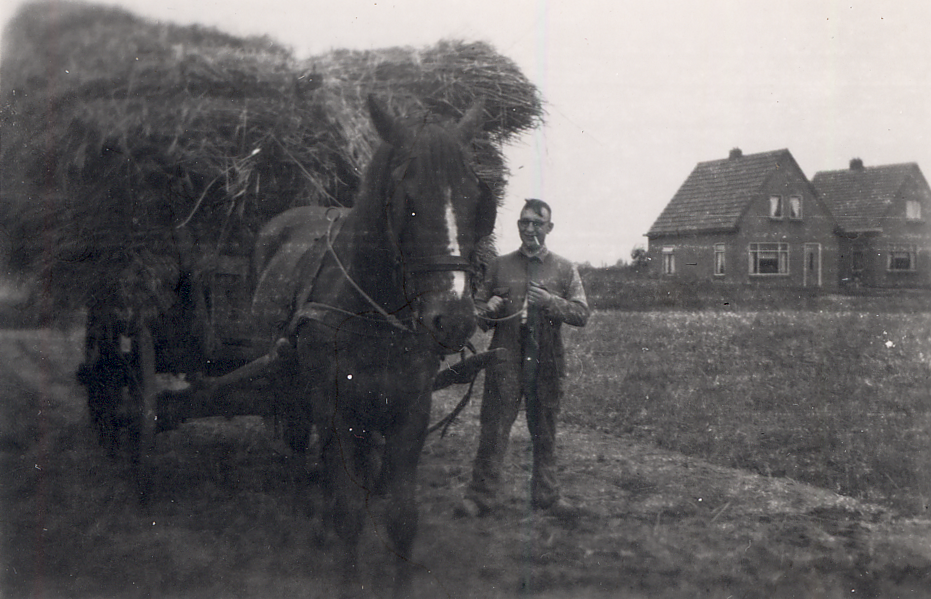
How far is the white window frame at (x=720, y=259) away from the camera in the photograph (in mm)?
5568

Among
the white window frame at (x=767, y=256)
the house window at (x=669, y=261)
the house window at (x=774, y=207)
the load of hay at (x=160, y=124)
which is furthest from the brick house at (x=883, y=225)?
the load of hay at (x=160, y=124)

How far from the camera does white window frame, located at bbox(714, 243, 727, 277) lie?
557cm

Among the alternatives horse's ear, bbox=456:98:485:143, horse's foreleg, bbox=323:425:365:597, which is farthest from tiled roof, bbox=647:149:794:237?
horse's foreleg, bbox=323:425:365:597

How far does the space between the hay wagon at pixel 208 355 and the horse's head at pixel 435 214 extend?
0.86m

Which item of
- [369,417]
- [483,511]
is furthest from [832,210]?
[369,417]

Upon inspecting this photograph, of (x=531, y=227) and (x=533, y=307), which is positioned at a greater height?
(x=531, y=227)

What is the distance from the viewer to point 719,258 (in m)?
5.76

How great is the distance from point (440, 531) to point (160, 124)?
2.89 meters

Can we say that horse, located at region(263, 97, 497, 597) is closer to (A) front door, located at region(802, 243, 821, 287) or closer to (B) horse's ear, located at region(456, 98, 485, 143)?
(B) horse's ear, located at region(456, 98, 485, 143)

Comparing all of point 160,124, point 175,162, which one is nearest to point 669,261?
point 175,162

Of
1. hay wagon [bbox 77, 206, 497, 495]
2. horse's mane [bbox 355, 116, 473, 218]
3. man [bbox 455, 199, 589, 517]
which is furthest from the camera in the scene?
man [bbox 455, 199, 589, 517]

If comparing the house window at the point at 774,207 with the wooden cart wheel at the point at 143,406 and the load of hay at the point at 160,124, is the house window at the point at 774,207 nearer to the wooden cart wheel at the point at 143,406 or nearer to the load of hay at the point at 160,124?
the load of hay at the point at 160,124

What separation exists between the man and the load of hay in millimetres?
966

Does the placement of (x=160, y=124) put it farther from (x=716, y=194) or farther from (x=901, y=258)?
(x=901, y=258)
